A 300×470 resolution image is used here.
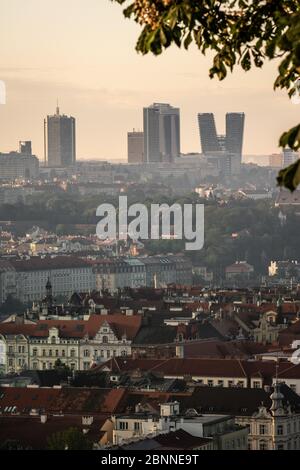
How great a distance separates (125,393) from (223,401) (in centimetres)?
135

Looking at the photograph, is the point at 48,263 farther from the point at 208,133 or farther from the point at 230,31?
the point at 208,133

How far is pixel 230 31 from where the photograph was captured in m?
6.51

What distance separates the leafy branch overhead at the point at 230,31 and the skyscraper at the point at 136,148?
5476 inches

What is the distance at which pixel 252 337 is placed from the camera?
133 ft

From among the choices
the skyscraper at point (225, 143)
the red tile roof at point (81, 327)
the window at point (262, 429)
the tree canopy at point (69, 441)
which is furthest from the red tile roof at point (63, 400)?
the skyscraper at point (225, 143)

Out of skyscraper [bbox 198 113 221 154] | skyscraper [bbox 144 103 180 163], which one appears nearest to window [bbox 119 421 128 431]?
skyscraper [bbox 144 103 180 163]

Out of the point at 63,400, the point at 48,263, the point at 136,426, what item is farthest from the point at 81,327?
the point at 48,263

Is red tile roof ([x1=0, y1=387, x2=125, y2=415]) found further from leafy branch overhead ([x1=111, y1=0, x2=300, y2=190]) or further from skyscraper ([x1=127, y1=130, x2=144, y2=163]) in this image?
skyscraper ([x1=127, y1=130, x2=144, y2=163])

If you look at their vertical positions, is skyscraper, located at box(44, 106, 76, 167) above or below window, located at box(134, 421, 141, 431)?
above

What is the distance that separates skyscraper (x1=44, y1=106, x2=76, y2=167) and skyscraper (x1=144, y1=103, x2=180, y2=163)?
486 centimetres

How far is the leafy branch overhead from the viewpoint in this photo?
6.11 metres

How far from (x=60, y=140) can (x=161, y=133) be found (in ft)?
25.2

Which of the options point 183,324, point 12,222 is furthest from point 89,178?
point 183,324

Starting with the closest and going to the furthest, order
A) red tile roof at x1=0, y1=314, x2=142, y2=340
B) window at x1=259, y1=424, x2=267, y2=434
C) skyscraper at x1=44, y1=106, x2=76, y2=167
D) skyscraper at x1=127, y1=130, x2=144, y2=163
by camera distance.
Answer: window at x1=259, y1=424, x2=267, y2=434 → red tile roof at x1=0, y1=314, x2=142, y2=340 → skyscraper at x1=44, y1=106, x2=76, y2=167 → skyscraper at x1=127, y1=130, x2=144, y2=163
